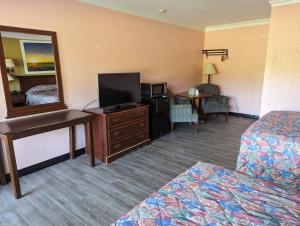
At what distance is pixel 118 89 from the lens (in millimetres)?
3516

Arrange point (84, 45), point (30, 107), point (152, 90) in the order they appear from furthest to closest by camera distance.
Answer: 1. point (152, 90)
2. point (84, 45)
3. point (30, 107)

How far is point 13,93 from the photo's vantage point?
2.63 m

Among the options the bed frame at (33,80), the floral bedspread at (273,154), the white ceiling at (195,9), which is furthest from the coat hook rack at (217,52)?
the bed frame at (33,80)

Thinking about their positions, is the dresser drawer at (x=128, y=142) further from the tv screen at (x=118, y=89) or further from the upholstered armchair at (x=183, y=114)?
the upholstered armchair at (x=183, y=114)

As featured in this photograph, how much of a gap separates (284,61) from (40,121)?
396cm

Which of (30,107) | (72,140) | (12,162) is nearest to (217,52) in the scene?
(72,140)

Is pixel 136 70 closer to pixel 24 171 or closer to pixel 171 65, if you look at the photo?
pixel 171 65

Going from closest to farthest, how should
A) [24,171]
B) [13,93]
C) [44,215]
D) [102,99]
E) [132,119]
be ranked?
[44,215] < [13,93] < [24,171] < [102,99] < [132,119]

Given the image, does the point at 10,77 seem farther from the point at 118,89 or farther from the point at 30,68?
the point at 118,89

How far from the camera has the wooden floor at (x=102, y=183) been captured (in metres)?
2.12

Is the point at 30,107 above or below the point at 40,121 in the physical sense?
above

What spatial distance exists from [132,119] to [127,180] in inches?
45.0

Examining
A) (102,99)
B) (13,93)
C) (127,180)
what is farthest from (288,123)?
(13,93)

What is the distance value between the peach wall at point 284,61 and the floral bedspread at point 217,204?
9.06ft
